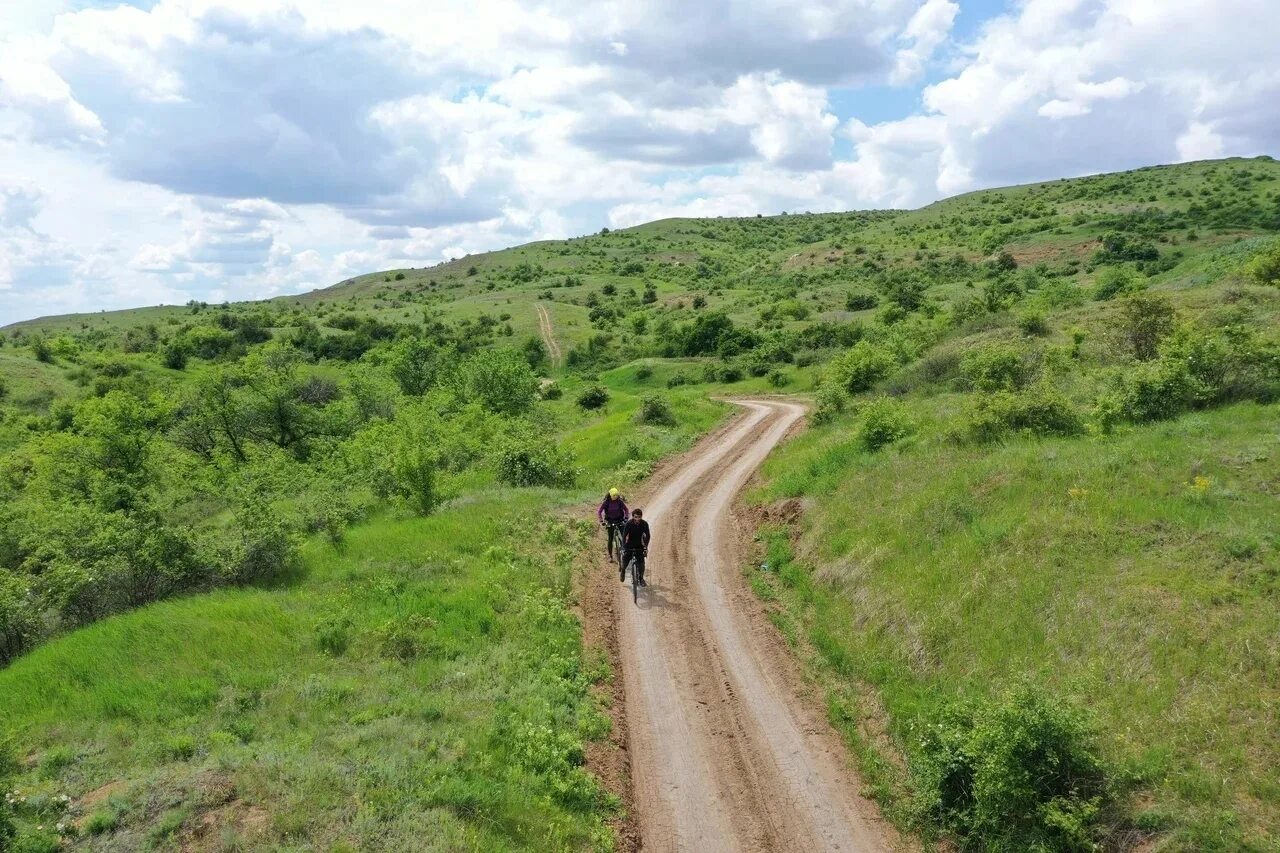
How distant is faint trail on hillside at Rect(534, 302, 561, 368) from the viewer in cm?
9500

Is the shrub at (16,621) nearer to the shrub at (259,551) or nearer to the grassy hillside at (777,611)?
the grassy hillside at (777,611)

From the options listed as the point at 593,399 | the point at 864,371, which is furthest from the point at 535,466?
the point at 593,399

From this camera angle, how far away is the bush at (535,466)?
2788 centimetres

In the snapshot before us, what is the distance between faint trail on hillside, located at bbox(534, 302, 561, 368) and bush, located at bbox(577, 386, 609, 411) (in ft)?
127

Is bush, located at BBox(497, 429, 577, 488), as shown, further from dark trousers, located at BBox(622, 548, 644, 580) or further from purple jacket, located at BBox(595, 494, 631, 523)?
dark trousers, located at BBox(622, 548, 644, 580)

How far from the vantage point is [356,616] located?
1405 cm

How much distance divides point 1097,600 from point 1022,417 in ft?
30.7

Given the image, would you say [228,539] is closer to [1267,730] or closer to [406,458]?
[406,458]

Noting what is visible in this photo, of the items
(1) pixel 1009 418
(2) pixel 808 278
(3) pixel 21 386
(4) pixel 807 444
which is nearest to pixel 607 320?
(2) pixel 808 278

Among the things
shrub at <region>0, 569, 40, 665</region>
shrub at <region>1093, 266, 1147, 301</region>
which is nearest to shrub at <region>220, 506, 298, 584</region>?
shrub at <region>0, 569, 40, 665</region>

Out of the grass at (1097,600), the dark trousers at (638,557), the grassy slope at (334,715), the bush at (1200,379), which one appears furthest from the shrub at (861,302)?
the grassy slope at (334,715)

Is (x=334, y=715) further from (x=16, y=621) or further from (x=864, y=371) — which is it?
(x=864, y=371)

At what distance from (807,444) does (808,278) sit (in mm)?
97916

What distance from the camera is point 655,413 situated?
127ft
